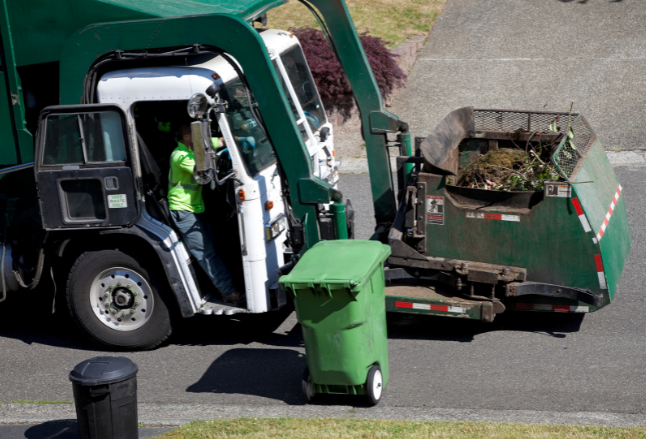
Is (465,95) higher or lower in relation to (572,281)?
higher

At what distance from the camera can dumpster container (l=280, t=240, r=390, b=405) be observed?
4770 mm

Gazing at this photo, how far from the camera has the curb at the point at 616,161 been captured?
36.1ft

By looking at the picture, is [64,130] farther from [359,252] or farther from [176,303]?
[359,252]

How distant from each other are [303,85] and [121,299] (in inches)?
102

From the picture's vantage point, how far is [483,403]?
504 centimetres

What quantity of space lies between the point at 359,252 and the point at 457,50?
1149 cm

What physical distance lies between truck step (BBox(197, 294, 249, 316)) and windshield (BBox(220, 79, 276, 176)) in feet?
3.60

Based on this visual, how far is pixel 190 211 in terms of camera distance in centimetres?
594

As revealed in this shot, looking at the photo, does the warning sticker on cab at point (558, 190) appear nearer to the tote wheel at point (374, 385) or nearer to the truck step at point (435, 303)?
the truck step at point (435, 303)

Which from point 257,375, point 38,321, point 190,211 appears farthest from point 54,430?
point 38,321

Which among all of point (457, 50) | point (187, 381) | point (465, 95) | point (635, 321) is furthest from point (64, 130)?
point (457, 50)

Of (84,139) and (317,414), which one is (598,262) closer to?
(317,414)

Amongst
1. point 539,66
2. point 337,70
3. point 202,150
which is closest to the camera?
point 202,150

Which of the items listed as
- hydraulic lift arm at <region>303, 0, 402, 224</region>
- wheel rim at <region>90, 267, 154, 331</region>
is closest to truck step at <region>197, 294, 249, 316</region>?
wheel rim at <region>90, 267, 154, 331</region>
